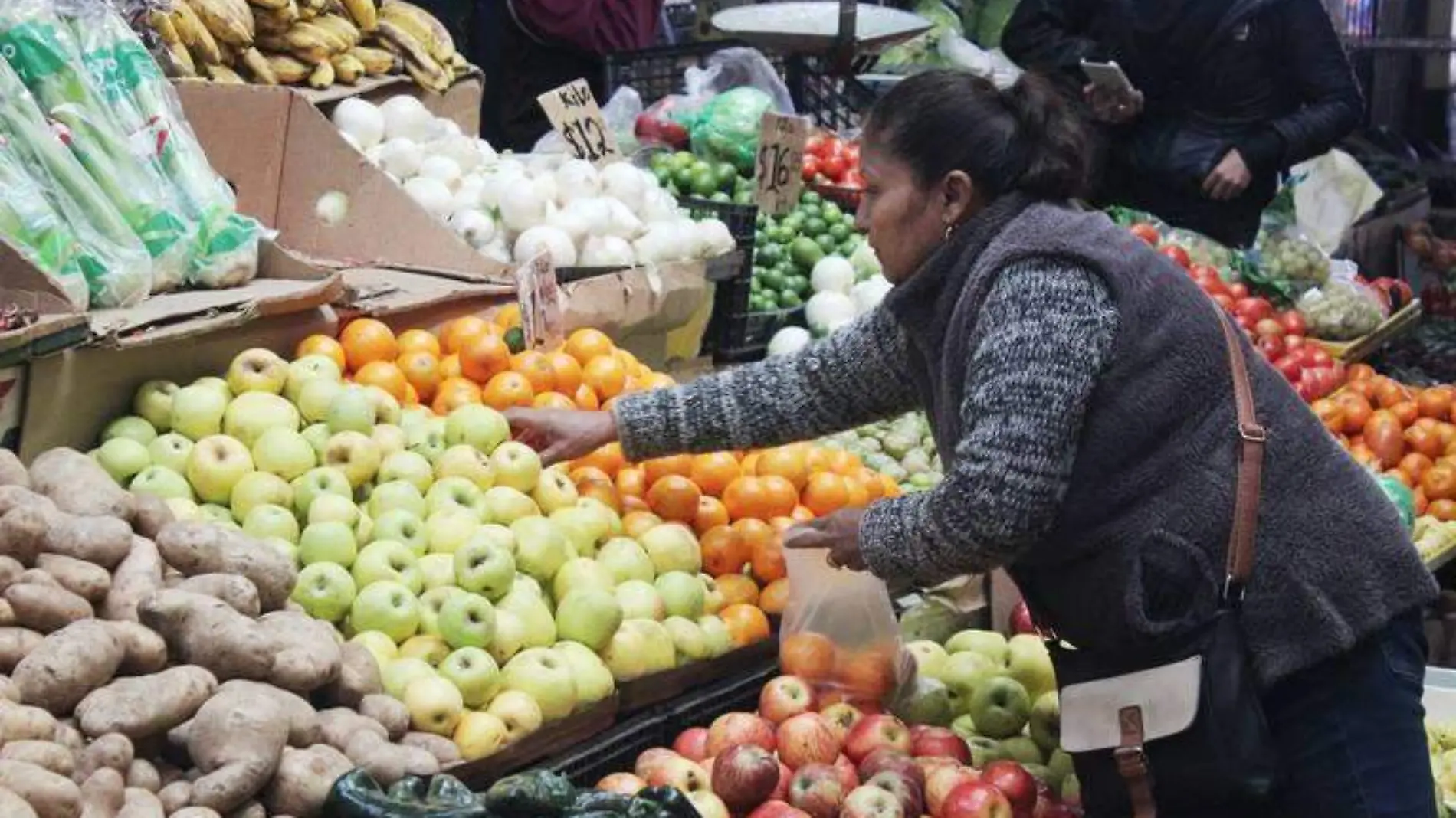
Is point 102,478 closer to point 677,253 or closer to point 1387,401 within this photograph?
point 677,253

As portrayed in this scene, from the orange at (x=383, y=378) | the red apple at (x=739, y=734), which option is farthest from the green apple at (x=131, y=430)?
the red apple at (x=739, y=734)

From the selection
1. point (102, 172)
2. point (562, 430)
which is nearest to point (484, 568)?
point (562, 430)

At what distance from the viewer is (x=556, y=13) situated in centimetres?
705

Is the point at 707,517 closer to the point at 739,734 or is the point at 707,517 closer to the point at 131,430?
the point at 739,734

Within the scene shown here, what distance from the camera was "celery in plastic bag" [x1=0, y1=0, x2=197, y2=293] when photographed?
12.1 ft

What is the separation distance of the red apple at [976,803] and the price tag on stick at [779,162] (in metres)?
2.87

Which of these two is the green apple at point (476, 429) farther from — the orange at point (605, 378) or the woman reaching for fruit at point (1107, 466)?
the woman reaching for fruit at point (1107, 466)

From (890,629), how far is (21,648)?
5.08 ft

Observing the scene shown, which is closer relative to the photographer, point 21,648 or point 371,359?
point 21,648

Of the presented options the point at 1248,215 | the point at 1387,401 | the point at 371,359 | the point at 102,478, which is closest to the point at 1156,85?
the point at 1248,215

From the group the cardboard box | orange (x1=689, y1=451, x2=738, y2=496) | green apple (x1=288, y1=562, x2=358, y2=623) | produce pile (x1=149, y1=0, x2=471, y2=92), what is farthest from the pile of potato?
produce pile (x1=149, y1=0, x2=471, y2=92)

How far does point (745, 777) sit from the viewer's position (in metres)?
2.95

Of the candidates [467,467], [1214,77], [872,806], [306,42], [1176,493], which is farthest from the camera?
[1214,77]

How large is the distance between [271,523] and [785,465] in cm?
116
